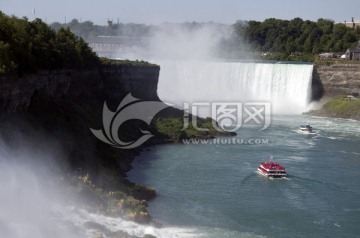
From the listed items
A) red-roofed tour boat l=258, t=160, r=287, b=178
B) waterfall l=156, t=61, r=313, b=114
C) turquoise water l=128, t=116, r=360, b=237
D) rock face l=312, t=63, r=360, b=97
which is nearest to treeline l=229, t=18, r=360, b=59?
waterfall l=156, t=61, r=313, b=114

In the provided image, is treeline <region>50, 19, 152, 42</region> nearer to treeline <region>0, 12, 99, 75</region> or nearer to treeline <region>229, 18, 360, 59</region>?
A: treeline <region>229, 18, 360, 59</region>

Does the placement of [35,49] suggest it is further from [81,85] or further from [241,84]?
[241,84]

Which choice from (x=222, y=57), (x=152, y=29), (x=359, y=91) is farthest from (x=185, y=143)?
(x=152, y=29)

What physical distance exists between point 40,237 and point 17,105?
21.7 ft

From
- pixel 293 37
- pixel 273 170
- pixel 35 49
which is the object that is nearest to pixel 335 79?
pixel 273 170

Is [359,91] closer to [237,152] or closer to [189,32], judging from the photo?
[237,152]

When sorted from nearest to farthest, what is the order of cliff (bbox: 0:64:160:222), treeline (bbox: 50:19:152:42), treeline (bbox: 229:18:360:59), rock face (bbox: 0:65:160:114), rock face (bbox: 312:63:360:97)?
cliff (bbox: 0:64:160:222) < rock face (bbox: 0:65:160:114) < rock face (bbox: 312:63:360:97) < treeline (bbox: 229:18:360:59) < treeline (bbox: 50:19:152:42)

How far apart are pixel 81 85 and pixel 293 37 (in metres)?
48.5

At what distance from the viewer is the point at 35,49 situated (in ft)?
73.5

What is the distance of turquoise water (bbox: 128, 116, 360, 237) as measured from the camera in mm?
16516

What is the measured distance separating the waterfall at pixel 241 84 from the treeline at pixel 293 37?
20476 mm

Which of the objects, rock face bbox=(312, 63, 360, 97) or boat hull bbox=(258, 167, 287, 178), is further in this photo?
rock face bbox=(312, 63, 360, 97)

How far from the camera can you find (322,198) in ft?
63.5

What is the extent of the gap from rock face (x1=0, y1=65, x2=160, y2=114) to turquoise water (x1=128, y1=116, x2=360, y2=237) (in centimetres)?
432
